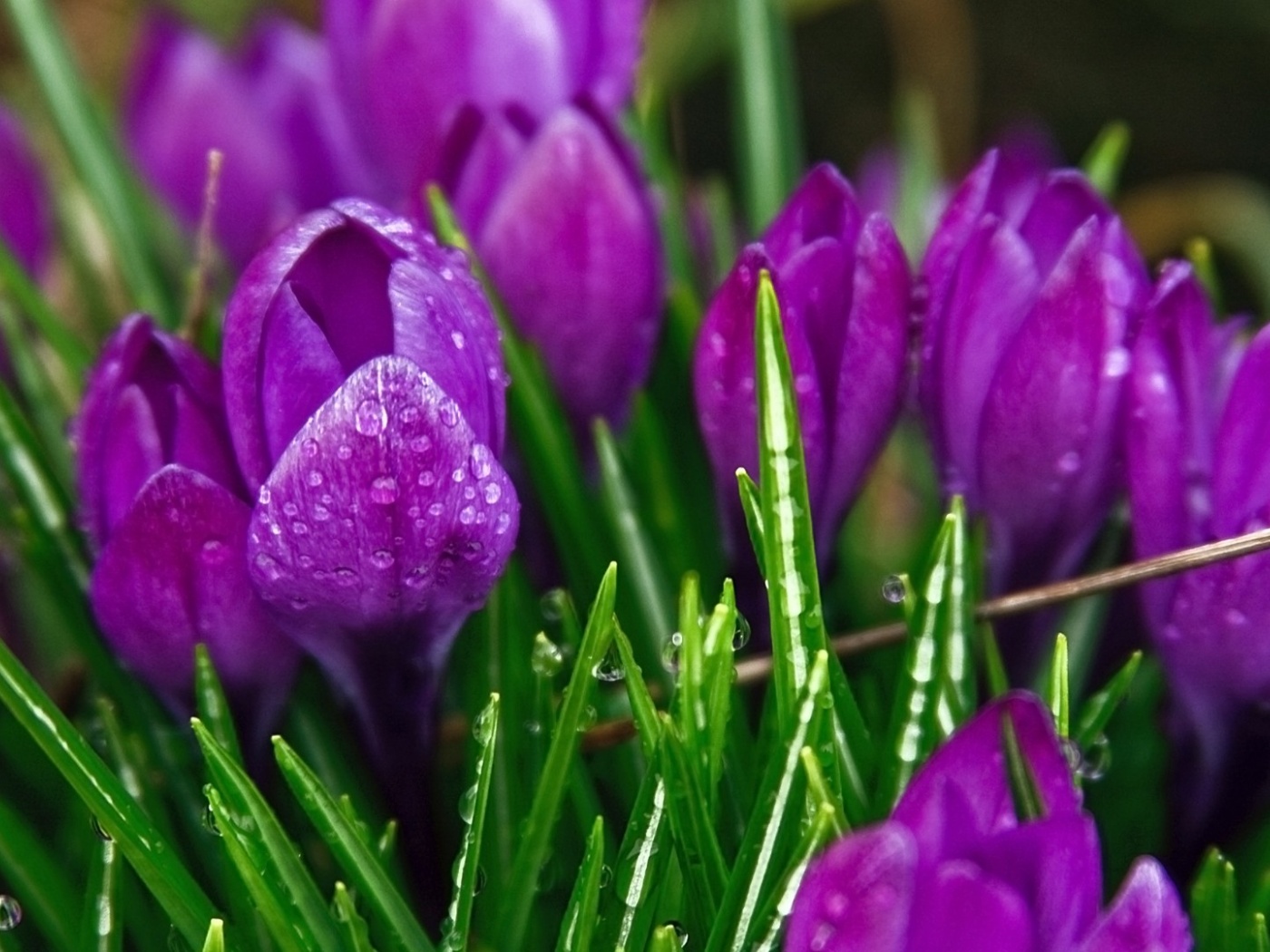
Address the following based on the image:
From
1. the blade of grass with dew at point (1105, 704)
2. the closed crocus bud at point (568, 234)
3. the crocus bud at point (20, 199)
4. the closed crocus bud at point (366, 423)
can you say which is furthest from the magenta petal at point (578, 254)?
the crocus bud at point (20, 199)

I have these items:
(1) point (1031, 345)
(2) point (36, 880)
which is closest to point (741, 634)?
(1) point (1031, 345)

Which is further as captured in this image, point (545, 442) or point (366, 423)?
point (545, 442)

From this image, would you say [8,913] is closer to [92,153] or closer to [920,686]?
[920,686]

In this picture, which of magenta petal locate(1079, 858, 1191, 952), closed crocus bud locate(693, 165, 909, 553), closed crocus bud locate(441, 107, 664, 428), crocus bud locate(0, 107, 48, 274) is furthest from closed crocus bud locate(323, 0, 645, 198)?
magenta petal locate(1079, 858, 1191, 952)

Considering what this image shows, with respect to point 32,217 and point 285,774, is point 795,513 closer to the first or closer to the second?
point 285,774

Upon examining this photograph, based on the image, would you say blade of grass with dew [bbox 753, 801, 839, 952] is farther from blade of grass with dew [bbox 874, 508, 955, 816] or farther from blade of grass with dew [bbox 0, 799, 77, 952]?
blade of grass with dew [bbox 0, 799, 77, 952]

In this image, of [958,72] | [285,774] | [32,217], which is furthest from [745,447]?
[958,72]

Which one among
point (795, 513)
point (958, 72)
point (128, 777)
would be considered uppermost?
point (958, 72)
